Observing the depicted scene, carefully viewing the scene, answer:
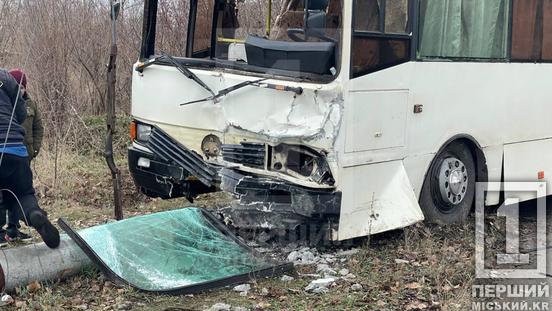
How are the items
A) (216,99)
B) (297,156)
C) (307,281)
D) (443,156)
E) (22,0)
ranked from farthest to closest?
(22,0), (443,156), (216,99), (297,156), (307,281)

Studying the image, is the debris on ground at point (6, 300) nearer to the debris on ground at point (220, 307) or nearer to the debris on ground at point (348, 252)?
the debris on ground at point (220, 307)

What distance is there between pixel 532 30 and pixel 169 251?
448 cm

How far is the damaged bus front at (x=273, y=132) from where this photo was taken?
534 centimetres

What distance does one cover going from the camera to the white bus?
5371 millimetres

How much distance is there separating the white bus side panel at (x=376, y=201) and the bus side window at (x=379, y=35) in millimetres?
843

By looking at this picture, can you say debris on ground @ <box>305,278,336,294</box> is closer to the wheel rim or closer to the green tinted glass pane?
the green tinted glass pane

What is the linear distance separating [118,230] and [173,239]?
17.8 inches

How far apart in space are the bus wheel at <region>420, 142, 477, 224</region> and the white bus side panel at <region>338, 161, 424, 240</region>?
50 cm

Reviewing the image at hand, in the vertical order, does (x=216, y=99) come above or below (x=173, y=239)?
above

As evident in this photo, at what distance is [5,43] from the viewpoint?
1140 cm

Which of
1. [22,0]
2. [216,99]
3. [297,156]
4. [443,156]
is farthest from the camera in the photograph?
[22,0]

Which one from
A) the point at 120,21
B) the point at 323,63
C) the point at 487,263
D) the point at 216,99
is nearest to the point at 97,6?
the point at 120,21

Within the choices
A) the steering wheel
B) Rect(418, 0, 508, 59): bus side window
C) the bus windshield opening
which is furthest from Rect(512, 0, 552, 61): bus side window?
the steering wheel

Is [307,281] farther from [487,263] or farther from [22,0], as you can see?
[22,0]
